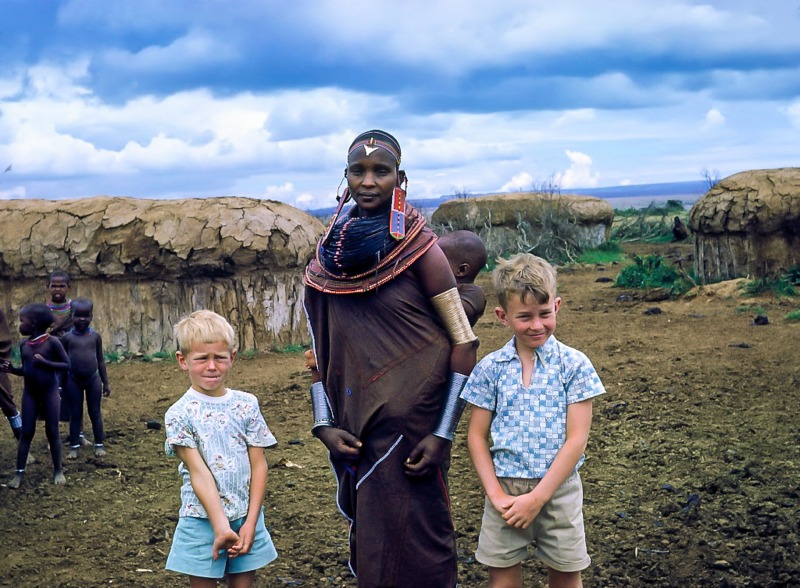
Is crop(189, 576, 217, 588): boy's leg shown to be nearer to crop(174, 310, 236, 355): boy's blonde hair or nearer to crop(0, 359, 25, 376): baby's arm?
crop(174, 310, 236, 355): boy's blonde hair

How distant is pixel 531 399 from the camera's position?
2.96 metres

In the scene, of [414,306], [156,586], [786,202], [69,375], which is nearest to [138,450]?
[69,375]

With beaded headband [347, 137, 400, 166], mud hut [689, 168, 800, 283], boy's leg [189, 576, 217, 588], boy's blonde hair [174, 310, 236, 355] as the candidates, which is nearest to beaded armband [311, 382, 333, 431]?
boy's blonde hair [174, 310, 236, 355]

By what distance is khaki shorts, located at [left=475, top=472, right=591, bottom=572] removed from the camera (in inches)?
117

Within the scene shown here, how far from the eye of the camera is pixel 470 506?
16.6ft

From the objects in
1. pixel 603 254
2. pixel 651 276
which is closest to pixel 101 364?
pixel 651 276

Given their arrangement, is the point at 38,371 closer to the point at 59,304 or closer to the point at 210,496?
the point at 59,304

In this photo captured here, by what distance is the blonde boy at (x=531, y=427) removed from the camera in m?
2.92

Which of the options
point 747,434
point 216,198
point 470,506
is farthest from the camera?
point 216,198

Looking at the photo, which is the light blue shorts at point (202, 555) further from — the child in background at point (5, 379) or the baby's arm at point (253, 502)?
the child in background at point (5, 379)

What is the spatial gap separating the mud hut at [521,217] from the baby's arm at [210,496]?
48.8 feet

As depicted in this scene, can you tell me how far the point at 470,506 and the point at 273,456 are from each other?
5.23 ft

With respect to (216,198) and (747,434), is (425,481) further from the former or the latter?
(216,198)

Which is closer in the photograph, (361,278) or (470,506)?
(361,278)
